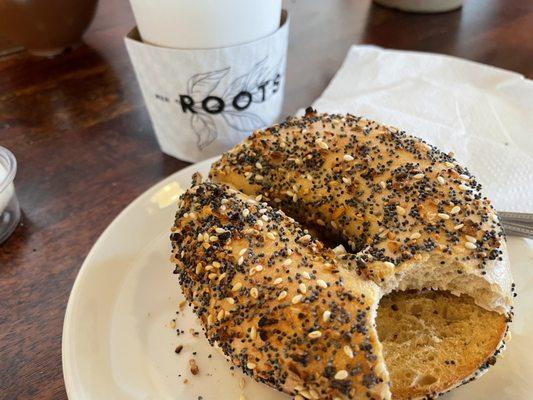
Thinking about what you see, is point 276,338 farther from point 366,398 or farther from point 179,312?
point 179,312

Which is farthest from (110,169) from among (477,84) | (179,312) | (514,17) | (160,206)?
(514,17)

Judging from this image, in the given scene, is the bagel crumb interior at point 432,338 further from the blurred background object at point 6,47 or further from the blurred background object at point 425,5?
the blurred background object at point 6,47

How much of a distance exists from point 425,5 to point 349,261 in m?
1.76

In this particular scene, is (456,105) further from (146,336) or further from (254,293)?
(146,336)

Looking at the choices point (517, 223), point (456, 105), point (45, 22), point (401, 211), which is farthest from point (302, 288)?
point (45, 22)

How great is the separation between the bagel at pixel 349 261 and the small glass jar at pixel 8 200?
0.53 m

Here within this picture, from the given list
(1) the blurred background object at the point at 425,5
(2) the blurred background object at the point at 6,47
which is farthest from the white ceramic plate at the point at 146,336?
(1) the blurred background object at the point at 425,5

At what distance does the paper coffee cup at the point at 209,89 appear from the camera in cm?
120

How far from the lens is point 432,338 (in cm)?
90

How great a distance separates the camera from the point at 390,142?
1.06m

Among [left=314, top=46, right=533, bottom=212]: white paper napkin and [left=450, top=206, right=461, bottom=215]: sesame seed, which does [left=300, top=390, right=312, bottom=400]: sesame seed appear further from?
[left=314, top=46, right=533, bottom=212]: white paper napkin

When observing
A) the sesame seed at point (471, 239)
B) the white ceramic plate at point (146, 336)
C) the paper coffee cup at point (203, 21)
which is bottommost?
the white ceramic plate at point (146, 336)

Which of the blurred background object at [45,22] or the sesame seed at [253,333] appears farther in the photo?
the blurred background object at [45,22]

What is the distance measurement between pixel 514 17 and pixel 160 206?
194 cm
